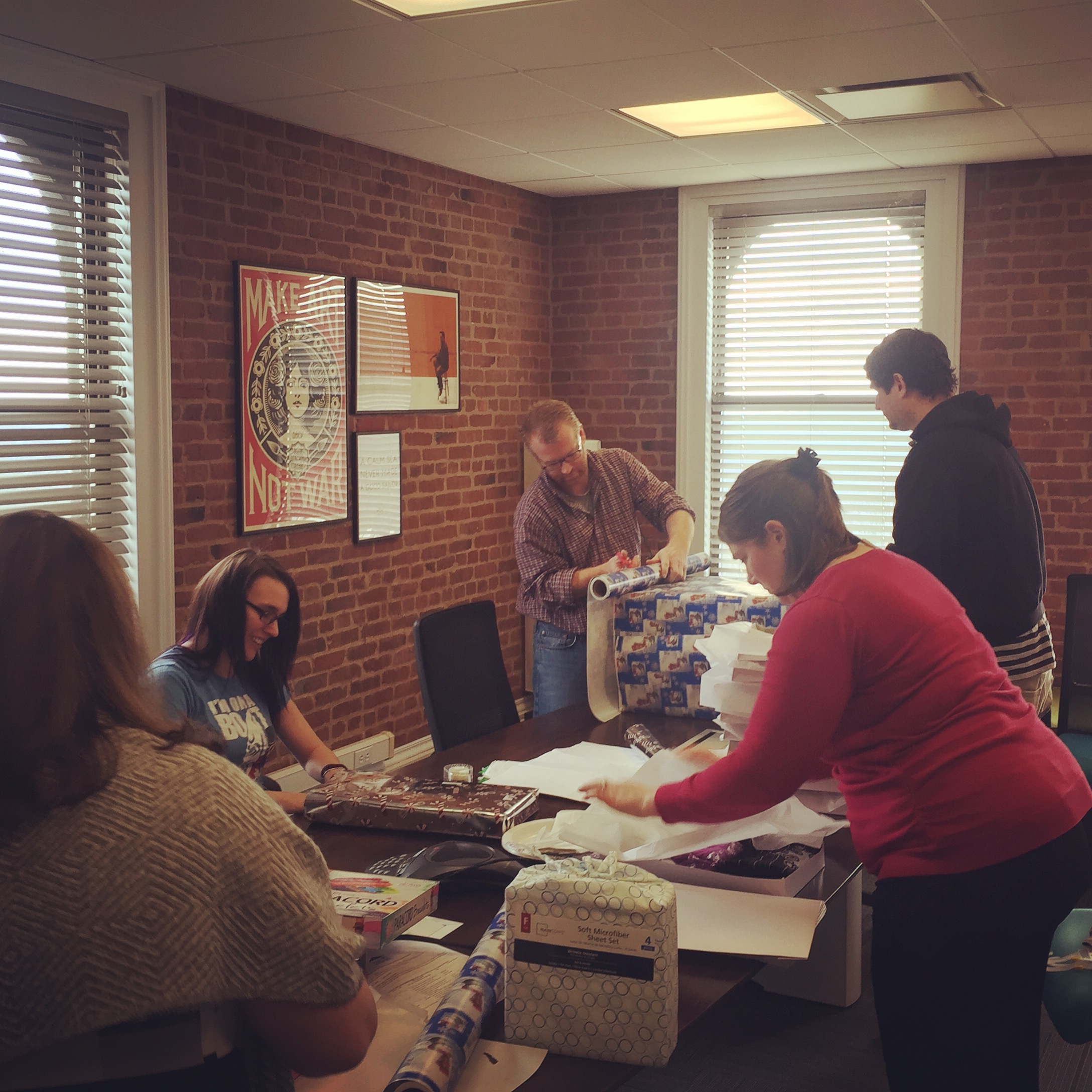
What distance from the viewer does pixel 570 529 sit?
150 inches

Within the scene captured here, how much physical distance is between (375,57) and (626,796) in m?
2.68

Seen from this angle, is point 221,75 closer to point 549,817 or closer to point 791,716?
point 549,817

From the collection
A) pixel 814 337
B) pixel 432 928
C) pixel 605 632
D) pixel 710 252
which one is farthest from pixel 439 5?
pixel 814 337

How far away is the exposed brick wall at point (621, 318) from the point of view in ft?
20.3

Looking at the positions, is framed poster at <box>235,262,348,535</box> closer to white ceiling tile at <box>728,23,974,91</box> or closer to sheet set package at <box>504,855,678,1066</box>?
white ceiling tile at <box>728,23,974,91</box>

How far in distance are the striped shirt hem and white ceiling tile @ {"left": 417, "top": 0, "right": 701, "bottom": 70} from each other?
1.96 metres

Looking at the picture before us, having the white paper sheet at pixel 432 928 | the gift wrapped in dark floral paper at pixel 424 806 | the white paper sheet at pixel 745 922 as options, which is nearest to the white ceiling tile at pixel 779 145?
the gift wrapped in dark floral paper at pixel 424 806

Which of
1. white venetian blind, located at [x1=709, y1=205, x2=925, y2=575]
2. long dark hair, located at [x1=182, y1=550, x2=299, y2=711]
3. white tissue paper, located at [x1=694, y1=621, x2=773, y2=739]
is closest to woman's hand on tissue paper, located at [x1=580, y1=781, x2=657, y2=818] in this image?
white tissue paper, located at [x1=694, y1=621, x2=773, y2=739]

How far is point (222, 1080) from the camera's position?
1.22 m

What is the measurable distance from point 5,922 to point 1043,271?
17.4 ft

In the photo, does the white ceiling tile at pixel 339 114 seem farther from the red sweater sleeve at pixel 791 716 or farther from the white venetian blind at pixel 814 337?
the red sweater sleeve at pixel 791 716

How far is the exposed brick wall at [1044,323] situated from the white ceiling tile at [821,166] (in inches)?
17.9

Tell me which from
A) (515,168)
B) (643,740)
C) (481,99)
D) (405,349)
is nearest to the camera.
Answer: (643,740)

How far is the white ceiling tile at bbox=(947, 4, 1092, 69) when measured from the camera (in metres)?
3.25
